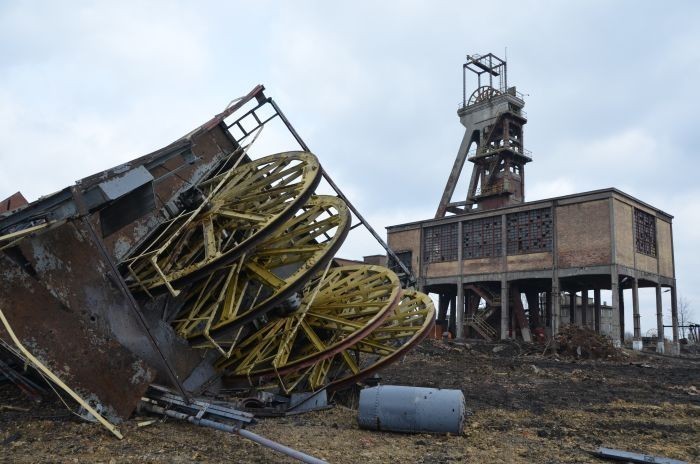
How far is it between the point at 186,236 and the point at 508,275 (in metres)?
25.2

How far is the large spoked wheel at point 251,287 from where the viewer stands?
29.4 ft

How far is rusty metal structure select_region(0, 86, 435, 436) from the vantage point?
280 inches

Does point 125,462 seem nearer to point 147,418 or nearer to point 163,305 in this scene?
point 147,418

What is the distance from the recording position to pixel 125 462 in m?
5.70

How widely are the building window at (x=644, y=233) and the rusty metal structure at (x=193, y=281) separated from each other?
68.5ft

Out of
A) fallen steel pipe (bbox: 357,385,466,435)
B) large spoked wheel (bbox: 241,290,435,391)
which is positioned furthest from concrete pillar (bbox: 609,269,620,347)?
fallen steel pipe (bbox: 357,385,466,435)

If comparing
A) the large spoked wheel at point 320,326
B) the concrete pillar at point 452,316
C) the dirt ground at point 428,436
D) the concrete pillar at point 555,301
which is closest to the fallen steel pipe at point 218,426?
the dirt ground at point 428,436

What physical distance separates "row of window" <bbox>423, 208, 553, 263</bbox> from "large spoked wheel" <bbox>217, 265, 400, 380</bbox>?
1949cm

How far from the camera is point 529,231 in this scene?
3158 cm

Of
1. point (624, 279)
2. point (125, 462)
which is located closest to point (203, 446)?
point (125, 462)

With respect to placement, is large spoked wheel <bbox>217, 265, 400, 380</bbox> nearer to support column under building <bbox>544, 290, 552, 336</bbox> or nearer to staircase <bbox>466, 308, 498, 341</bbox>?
staircase <bbox>466, 308, 498, 341</bbox>

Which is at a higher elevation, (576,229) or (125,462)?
(576,229)

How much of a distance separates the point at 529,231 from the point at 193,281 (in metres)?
25.8

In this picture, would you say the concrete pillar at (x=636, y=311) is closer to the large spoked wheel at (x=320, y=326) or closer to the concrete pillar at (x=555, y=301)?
the concrete pillar at (x=555, y=301)
